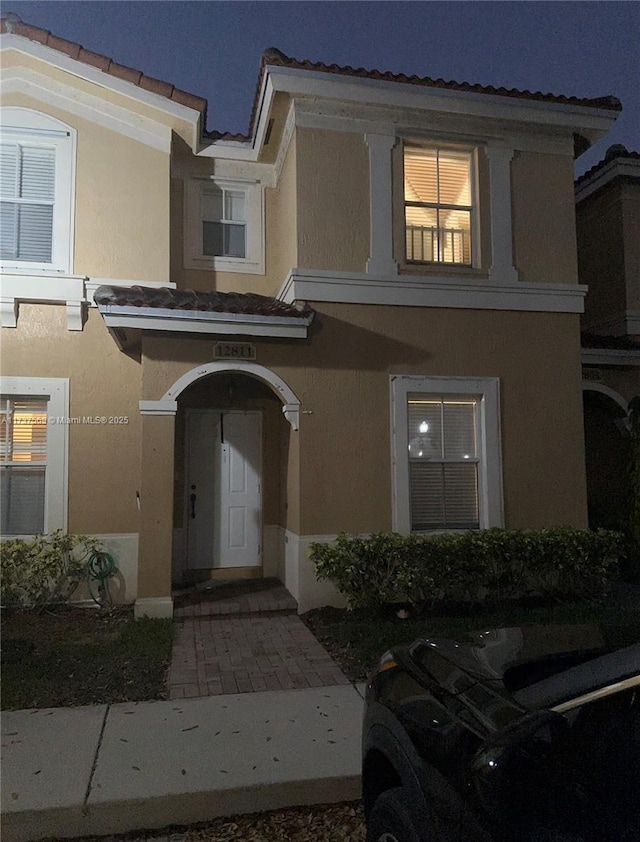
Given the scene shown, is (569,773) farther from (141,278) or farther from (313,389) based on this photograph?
(141,278)

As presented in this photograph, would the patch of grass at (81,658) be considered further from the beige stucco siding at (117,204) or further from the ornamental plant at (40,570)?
the beige stucco siding at (117,204)

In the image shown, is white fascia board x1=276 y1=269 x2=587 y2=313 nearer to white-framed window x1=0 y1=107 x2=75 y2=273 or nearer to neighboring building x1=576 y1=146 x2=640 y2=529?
neighboring building x1=576 y1=146 x2=640 y2=529

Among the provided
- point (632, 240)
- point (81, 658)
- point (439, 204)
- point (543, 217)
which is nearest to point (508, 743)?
point (81, 658)

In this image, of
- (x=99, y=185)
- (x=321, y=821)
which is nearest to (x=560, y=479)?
(x=321, y=821)

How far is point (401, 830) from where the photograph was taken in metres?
2.04

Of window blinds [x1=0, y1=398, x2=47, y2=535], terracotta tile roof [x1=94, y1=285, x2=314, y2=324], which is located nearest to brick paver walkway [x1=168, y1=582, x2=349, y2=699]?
window blinds [x1=0, y1=398, x2=47, y2=535]

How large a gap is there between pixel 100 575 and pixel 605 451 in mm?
8043

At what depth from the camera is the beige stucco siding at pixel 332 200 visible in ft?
23.8

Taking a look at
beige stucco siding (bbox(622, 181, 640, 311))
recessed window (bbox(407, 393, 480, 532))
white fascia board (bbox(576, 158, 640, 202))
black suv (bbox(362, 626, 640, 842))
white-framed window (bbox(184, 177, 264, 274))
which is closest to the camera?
black suv (bbox(362, 626, 640, 842))

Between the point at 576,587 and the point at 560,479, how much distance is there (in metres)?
1.33

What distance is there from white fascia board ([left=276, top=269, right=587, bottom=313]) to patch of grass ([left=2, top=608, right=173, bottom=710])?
13.6 feet

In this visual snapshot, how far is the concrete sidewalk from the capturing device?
3.13 meters

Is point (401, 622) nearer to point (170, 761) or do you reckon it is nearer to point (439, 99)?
point (170, 761)

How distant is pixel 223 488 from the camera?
27.7 ft
